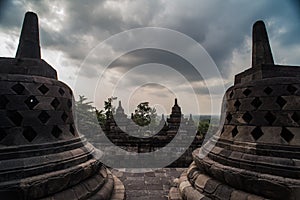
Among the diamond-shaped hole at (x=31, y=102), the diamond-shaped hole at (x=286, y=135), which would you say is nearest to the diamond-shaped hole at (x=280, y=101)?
the diamond-shaped hole at (x=286, y=135)

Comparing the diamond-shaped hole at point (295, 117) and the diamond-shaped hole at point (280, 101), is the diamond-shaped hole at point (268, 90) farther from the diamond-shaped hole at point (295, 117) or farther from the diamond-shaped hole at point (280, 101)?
the diamond-shaped hole at point (295, 117)

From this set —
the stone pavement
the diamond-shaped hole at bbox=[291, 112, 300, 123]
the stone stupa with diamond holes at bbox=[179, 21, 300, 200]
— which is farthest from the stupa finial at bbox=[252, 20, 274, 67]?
the stone pavement

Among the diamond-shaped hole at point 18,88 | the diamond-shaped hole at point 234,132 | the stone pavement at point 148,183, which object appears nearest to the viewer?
the diamond-shaped hole at point 18,88

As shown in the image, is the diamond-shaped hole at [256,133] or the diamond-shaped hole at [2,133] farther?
the diamond-shaped hole at [256,133]

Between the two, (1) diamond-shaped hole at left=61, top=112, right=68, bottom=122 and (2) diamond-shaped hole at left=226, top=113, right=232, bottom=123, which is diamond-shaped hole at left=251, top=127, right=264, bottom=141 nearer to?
(2) diamond-shaped hole at left=226, top=113, right=232, bottom=123

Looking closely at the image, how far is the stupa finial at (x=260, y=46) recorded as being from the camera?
13.1 feet

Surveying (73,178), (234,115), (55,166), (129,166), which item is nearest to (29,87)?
(55,166)

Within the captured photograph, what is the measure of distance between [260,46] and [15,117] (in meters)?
4.57

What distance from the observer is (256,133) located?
3.17m

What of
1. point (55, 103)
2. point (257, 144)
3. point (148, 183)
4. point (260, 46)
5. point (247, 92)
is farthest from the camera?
point (148, 183)

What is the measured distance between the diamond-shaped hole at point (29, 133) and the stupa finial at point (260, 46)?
4.13 meters

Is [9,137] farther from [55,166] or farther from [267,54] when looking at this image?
[267,54]

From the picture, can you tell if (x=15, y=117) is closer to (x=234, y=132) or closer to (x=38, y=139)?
(x=38, y=139)

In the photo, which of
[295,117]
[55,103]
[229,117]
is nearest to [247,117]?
[229,117]
